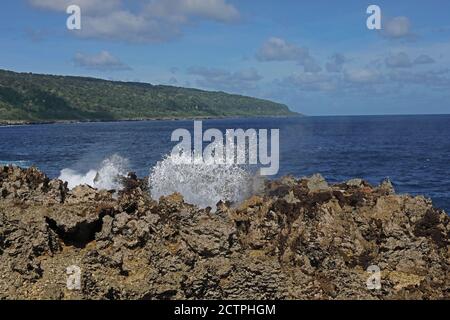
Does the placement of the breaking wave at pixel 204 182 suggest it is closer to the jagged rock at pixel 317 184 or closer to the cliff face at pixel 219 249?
the jagged rock at pixel 317 184

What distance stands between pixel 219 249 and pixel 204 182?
11.9 meters

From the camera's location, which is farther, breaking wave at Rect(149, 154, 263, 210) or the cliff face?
breaking wave at Rect(149, 154, 263, 210)

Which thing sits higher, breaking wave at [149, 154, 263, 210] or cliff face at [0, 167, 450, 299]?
breaking wave at [149, 154, 263, 210]

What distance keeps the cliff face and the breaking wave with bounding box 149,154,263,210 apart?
601cm

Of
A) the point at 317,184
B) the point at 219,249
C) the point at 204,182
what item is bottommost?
the point at 219,249

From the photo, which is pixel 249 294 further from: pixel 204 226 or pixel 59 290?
pixel 59 290

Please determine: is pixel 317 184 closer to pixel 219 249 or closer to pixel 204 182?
pixel 219 249

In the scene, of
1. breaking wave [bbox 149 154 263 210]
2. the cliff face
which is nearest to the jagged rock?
the cliff face

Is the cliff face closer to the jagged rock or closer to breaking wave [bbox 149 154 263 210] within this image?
the jagged rock

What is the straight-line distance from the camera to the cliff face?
16.0 m

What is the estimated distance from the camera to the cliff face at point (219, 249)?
52.6 feet

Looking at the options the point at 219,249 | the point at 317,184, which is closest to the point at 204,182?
the point at 317,184

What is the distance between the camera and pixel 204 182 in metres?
28.8

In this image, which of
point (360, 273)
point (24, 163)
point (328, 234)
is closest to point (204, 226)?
point (328, 234)
